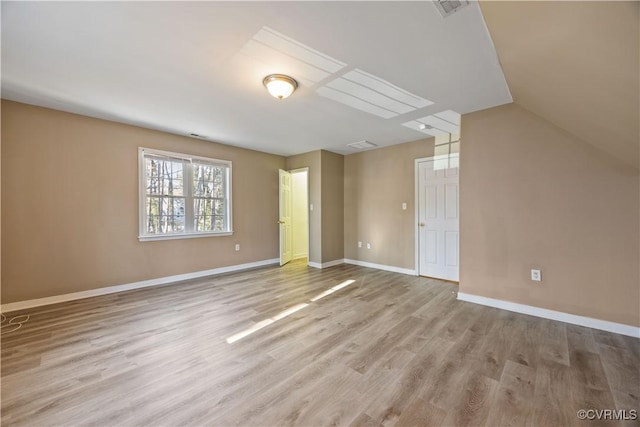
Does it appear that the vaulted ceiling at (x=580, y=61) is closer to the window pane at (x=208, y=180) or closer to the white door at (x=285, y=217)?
the white door at (x=285, y=217)

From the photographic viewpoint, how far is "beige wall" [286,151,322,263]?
17.6 feet

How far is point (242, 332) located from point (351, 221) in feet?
12.2

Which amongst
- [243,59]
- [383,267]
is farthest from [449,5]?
[383,267]

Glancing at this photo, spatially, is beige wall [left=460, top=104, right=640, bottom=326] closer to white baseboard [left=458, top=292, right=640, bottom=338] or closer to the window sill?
white baseboard [left=458, top=292, right=640, bottom=338]

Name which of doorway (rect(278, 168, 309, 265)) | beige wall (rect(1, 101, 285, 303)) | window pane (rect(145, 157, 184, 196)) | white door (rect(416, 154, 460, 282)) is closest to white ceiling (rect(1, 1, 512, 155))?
beige wall (rect(1, 101, 285, 303))

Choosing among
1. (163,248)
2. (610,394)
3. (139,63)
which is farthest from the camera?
(163,248)

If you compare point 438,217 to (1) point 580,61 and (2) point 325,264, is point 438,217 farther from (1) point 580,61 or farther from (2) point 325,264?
(1) point 580,61

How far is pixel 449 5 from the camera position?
1.63 metres

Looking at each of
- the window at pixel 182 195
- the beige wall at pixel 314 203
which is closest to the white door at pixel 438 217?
the beige wall at pixel 314 203

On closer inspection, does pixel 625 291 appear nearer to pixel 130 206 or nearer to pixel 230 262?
pixel 230 262

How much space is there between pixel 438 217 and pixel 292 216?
11.2 ft

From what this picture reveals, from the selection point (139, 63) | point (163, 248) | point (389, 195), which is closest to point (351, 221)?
point (389, 195)

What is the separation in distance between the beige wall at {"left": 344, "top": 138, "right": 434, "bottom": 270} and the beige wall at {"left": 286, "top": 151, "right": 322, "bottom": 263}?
79 centimetres

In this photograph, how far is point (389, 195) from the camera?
506 cm
